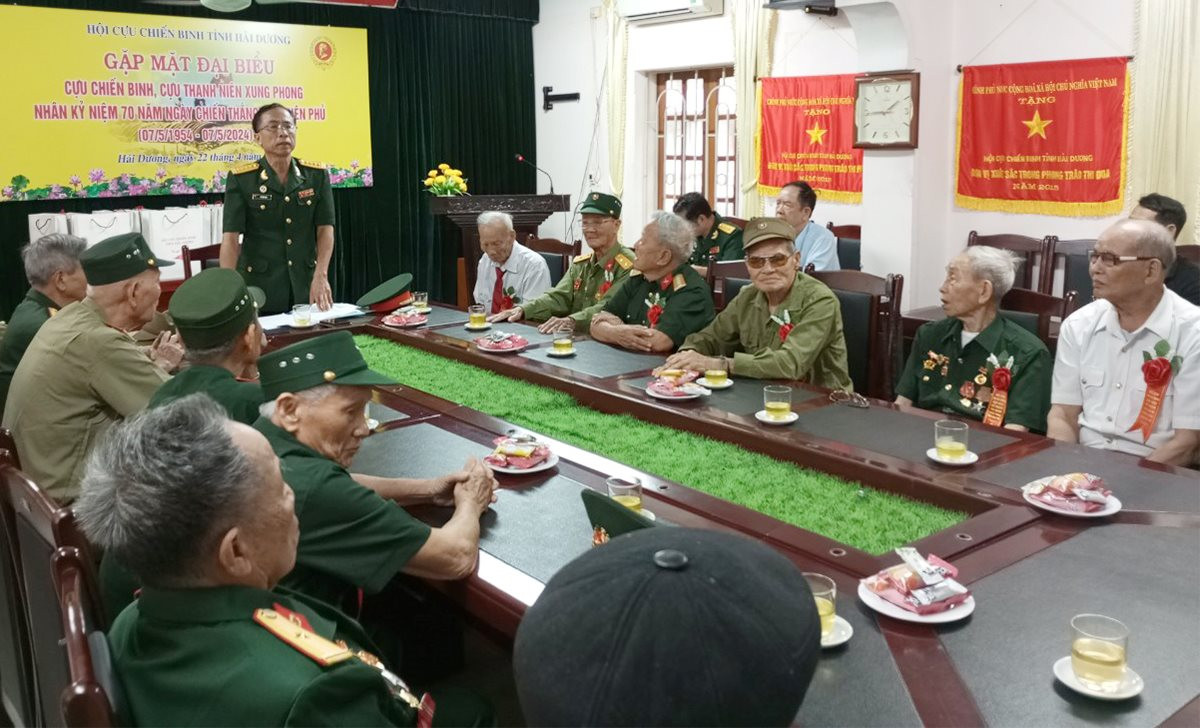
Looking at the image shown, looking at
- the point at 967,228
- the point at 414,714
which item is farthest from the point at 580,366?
the point at 967,228

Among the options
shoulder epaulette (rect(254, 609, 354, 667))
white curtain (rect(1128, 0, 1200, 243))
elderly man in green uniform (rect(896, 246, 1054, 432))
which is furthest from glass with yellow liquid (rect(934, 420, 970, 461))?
white curtain (rect(1128, 0, 1200, 243))

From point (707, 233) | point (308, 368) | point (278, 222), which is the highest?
point (278, 222)

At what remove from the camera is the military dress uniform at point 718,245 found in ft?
19.0

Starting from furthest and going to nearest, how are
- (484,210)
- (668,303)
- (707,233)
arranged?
1. (484,210)
2. (707,233)
3. (668,303)

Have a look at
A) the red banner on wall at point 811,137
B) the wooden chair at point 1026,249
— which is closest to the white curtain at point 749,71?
the red banner on wall at point 811,137

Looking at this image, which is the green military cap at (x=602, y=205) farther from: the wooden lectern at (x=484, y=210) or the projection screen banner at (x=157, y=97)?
the projection screen banner at (x=157, y=97)

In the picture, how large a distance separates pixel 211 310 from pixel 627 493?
1074 millimetres

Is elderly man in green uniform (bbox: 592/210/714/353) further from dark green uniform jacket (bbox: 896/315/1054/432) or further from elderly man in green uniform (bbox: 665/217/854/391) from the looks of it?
dark green uniform jacket (bbox: 896/315/1054/432)

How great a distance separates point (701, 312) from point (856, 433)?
1.57 metres

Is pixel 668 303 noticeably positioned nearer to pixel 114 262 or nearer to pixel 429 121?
pixel 114 262

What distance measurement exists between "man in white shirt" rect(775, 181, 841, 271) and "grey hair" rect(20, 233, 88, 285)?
352 centimetres

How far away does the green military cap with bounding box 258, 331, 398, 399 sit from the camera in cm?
186

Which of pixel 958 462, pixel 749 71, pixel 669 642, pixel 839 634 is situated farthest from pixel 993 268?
pixel 749 71

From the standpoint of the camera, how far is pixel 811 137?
6.74 meters
